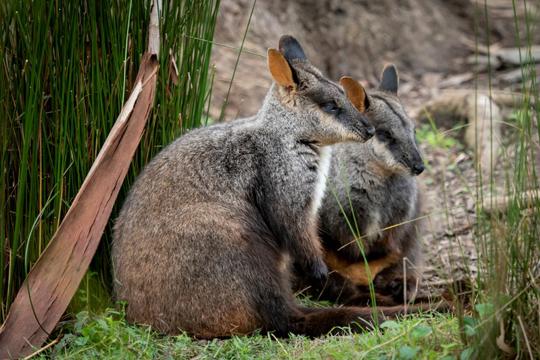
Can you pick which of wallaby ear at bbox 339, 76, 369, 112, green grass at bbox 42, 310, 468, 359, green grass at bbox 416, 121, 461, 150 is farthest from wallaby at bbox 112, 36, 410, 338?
green grass at bbox 416, 121, 461, 150

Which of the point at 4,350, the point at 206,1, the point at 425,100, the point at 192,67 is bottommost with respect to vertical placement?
the point at 4,350

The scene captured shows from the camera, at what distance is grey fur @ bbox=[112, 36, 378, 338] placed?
5.09 metres

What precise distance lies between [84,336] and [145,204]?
2.75ft

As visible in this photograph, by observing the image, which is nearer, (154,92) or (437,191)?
(154,92)

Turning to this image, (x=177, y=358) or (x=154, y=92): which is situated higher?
(x=154, y=92)

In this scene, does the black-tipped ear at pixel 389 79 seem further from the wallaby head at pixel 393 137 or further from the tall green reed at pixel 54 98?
the tall green reed at pixel 54 98

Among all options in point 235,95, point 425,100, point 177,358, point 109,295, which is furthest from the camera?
point 425,100

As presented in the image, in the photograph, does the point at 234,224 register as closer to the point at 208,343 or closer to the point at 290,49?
the point at 208,343

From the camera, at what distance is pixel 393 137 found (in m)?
6.38

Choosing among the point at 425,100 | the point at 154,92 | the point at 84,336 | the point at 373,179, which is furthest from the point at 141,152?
the point at 425,100

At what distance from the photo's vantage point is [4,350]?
491 centimetres

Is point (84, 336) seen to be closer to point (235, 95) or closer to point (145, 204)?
point (145, 204)

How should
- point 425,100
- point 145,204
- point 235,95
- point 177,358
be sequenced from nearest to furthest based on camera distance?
point 177,358
point 145,204
point 235,95
point 425,100

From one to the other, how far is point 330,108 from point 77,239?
1.81m
